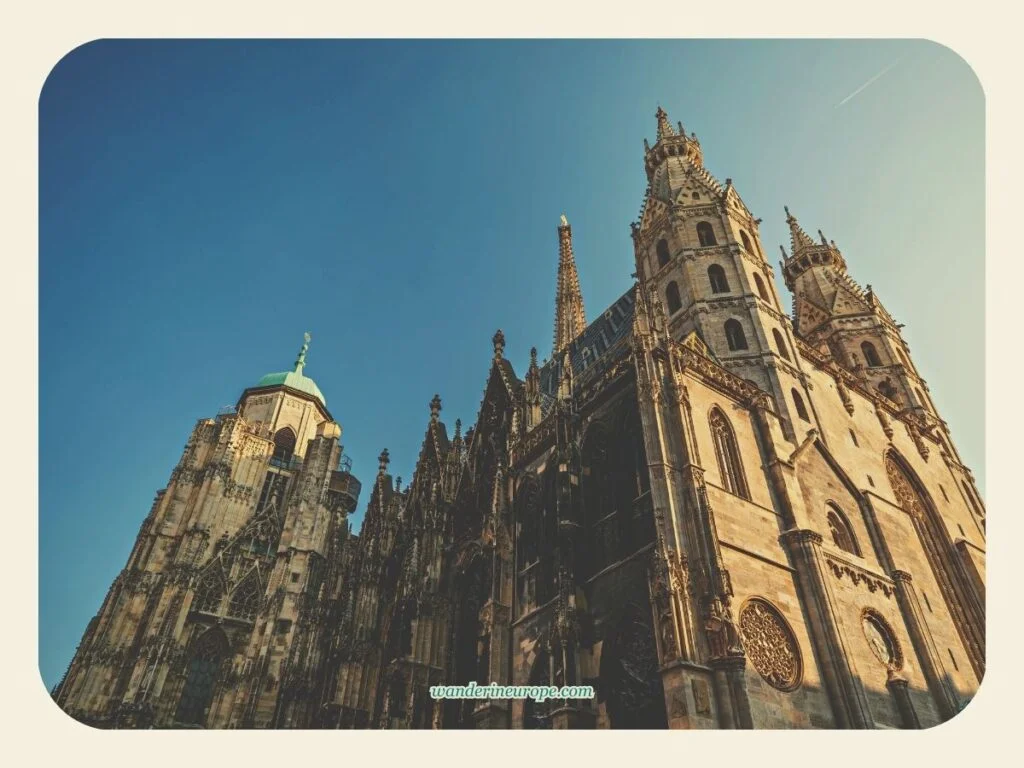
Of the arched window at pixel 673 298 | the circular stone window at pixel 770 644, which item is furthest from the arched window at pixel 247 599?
the circular stone window at pixel 770 644

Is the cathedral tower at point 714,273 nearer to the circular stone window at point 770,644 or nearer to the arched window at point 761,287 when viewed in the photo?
the arched window at point 761,287

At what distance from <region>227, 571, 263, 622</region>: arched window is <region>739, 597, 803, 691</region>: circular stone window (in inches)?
1223

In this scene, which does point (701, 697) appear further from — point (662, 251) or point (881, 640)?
point (662, 251)

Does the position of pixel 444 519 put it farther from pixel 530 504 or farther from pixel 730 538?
pixel 730 538

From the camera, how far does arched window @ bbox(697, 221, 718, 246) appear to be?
26656mm

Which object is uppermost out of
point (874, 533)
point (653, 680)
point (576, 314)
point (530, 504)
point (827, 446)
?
point (576, 314)

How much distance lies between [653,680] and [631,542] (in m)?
3.46

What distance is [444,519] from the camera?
27.3 m

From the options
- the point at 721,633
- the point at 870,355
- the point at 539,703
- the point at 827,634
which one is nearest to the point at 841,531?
the point at 827,634

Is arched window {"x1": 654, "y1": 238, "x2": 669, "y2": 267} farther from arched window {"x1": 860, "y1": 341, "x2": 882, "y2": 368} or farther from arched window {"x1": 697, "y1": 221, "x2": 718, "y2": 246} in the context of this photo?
arched window {"x1": 860, "y1": 341, "x2": 882, "y2": 368}

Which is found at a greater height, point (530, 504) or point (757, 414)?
point (757, 414)

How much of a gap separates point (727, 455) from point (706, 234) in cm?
1290

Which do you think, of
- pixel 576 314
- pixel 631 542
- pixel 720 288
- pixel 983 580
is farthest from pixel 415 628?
pixel 576 314

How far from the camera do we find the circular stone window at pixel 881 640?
15532 mm
